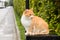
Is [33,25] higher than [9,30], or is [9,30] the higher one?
[33,25]

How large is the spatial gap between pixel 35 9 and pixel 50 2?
1.78m

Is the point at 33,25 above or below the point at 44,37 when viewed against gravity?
above

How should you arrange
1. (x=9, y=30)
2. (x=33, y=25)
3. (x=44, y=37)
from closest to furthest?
(x=44, y=37)
(x=33, y=25)
(x=9, y=30)

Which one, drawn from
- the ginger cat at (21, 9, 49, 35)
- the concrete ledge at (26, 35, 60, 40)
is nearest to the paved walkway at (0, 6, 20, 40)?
the ginger cat at (21, 9, 49, 35)

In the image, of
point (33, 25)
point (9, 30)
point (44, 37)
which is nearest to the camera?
point (44, 37)

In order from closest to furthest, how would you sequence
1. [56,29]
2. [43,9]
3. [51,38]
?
[51,38] < [56,29] < [43,9]

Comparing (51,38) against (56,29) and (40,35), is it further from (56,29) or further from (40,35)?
(56,29)

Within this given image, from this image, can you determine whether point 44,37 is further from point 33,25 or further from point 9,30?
point 9,30

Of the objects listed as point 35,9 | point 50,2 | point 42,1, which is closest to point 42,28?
point 50,2

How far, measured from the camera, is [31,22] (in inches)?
167

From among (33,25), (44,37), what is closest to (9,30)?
(33,25)

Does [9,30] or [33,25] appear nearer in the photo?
[33,25]

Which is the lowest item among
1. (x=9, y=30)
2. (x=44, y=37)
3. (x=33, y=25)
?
(x=9, y=30)

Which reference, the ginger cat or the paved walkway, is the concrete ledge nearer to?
the ginger cat
